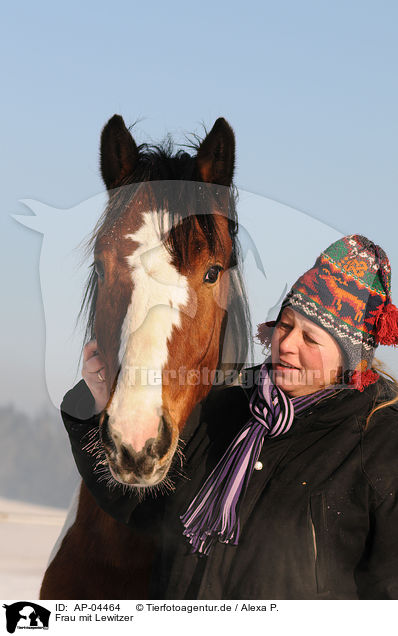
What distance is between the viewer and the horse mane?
2135mm

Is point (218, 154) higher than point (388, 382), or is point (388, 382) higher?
point (218, 154)

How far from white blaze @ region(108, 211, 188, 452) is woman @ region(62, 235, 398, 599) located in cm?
38

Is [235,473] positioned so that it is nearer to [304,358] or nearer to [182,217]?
[304,358]

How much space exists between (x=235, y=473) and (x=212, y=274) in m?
0.72

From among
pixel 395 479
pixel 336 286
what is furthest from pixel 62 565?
pixel 336 286

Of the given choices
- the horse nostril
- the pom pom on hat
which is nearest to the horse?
the horse nostril

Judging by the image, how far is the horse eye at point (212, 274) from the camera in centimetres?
210

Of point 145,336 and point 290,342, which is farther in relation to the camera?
point 290,342

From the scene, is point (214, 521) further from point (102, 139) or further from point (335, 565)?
point (102, 139)

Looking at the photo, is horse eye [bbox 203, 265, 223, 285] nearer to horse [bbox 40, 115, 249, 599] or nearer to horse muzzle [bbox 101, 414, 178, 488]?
horse [bbox 40, 115, 249, 599]

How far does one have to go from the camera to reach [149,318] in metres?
1.85
